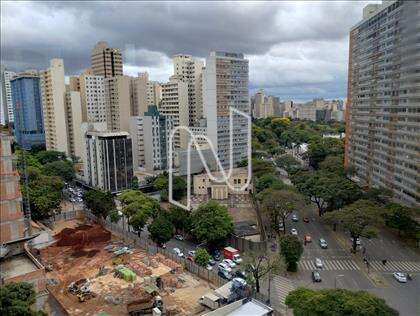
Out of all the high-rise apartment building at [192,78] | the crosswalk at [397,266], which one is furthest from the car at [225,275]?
the high-rise apartment building at [192,78]

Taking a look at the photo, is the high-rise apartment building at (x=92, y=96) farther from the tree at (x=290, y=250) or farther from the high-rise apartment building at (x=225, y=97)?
the tree at (x=290, y=250)

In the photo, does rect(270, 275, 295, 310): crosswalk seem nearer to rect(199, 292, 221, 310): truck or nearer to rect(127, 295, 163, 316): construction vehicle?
rect(199, 292, 221, 310): truck

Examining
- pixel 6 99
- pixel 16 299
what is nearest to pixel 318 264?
pixel 16 299

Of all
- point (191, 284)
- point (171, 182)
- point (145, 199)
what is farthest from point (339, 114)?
point (191, 284)

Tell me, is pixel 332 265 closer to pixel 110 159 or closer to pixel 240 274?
pixel 240 274

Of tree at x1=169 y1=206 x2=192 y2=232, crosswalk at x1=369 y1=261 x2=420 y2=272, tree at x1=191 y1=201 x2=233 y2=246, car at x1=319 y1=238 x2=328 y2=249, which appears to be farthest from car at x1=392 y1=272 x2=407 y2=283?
tree at x1=169 y1=206 x2=192 y2=232

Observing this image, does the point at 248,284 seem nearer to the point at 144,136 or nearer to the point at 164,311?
the point at 164,311

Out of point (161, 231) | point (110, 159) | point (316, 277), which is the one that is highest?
point (110, 159)
